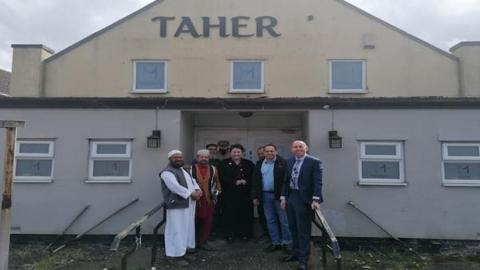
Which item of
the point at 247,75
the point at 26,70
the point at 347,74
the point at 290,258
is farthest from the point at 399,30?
the point at 26,70

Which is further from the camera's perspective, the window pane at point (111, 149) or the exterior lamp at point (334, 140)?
the window pane at point (111, 149)

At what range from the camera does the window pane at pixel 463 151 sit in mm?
8102

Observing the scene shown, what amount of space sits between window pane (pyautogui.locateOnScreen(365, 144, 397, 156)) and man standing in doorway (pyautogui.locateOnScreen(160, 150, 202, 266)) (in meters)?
3.58

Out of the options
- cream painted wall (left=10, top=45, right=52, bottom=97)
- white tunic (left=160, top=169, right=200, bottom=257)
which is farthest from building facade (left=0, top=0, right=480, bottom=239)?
cream painted wall (left=10, top=45, right=52, bottom=97)

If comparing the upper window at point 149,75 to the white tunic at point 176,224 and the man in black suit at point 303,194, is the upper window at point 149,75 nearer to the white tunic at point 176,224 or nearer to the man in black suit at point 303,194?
the white tunic at point 176,224

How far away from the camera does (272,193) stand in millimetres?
7332

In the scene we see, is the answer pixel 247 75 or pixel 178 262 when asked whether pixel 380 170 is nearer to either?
pixel 178 262

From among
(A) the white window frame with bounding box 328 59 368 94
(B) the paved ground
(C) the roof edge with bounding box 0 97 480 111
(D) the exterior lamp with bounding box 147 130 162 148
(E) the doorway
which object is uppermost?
(A) the white window frame with bounding box 328 59 368 94

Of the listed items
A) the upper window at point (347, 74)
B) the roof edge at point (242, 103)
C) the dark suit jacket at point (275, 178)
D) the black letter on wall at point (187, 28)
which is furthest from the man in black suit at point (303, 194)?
the black letter on wall at point (187, 28)

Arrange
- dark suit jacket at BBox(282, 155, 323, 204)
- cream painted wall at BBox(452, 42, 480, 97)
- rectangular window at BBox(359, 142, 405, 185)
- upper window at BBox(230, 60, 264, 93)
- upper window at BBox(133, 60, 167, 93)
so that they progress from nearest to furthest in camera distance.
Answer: dark suit jacket at BBox(282, 155, 323, 204), rectangular window at BBox(359, 142, 405, 185), cream painted wall at BBox(452, 42, 480, 97), upper window at BBox(230, 60, 264, 93), upper window at BBox(133, 60, 167, 93)

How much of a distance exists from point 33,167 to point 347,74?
30.1 ft

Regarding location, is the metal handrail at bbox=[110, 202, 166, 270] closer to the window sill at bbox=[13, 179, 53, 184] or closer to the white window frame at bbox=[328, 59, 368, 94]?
the window sill at bbox=[13, 179, 53, 184]

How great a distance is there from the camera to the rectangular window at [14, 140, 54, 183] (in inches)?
333

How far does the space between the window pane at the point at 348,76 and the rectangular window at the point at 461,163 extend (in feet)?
17.4
